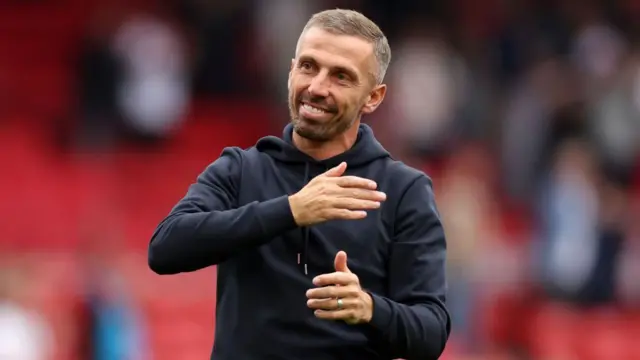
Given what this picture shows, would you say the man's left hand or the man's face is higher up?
the man's face

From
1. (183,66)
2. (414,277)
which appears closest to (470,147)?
(183,66)

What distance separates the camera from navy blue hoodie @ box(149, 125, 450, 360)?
4184 mm

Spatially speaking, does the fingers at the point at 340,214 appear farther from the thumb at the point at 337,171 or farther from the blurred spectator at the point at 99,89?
the blurred spectator at the point at 99,89

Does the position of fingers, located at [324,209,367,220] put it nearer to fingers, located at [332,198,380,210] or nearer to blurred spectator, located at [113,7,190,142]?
fingers, located at [332,198,380,210]

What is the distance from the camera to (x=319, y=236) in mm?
4297

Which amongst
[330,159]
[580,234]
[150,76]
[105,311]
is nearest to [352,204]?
[330,159]

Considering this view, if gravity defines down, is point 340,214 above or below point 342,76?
below

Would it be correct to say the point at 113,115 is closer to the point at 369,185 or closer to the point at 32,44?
the point at 32,44

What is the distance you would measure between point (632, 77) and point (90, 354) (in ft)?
21.0

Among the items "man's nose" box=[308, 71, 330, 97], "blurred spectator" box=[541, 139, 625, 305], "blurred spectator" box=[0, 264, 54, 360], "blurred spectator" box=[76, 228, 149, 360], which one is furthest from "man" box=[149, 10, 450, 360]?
"blurred spectator" box=[541, 139, 625, 305]

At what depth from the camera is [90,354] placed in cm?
942

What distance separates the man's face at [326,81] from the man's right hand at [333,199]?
277 millimetres

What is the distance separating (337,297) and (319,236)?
13.4 inches

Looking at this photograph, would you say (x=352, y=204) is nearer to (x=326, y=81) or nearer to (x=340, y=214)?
(x=340, y=214)
